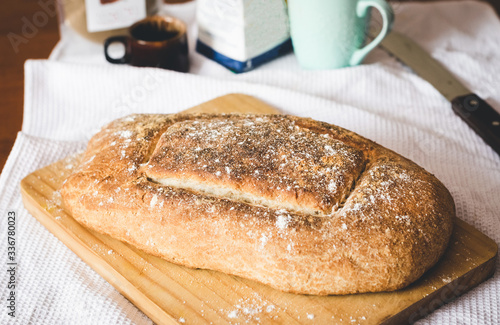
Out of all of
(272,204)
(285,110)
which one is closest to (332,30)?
(285,110)

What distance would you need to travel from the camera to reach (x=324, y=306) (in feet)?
2.98

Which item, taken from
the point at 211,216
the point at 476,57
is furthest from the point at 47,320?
the point at 476,57

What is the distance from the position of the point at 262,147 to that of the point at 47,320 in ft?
1.72

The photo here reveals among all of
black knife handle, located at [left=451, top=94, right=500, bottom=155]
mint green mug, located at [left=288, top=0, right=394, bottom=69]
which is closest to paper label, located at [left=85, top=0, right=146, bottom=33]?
mint green mug, located at [left=288, top=0, right=394, bottom=69]

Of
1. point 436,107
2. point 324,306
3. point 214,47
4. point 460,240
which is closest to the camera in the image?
point 324,306

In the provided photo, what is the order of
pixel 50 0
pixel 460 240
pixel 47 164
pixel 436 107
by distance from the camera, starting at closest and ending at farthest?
pixel 460 240, pixel 47 164, pixel 436 107, pixel 50 0

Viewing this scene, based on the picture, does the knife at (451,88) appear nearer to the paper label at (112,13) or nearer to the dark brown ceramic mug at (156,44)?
the dark brown ceramic mug at (156,44)

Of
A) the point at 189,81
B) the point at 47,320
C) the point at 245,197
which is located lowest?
the point at 47,320

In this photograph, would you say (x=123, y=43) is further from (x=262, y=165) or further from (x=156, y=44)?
(x=262, y=165)

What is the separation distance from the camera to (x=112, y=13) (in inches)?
69.7

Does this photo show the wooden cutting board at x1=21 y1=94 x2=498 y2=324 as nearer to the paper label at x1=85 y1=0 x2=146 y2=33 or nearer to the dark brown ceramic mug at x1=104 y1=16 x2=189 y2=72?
the dark brown ceramic mug at x1=104 y1=16 x2=189 y2=72

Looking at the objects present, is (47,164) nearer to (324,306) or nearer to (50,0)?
(324,306)

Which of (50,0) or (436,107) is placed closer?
(436,107)

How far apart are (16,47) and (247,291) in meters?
1.45
